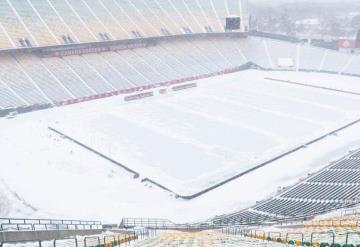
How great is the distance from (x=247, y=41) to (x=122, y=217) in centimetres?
A: 5446

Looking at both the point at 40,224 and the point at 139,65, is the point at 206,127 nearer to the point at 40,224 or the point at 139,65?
the point at 139,65

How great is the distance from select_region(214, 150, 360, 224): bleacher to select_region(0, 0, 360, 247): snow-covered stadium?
0.10m

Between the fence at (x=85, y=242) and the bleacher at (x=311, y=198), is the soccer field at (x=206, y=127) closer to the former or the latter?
the bleacher at (x=311, y=198)

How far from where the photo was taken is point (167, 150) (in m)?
33.2

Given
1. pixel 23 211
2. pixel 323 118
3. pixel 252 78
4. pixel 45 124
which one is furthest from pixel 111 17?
pixel 23 211

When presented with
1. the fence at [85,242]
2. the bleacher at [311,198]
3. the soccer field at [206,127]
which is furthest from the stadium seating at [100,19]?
the fence at [85,242]

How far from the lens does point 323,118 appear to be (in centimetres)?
4169

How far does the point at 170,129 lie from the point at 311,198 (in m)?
16.5

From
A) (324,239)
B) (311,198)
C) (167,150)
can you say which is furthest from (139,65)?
(324,239)

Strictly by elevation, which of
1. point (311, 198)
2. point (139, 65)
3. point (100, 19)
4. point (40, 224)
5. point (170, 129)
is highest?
point (100, 19)

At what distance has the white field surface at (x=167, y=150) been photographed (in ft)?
81.6

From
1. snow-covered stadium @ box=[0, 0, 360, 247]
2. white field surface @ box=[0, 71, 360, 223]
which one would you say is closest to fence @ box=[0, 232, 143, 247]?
snow-covered stadium @ box=[0, 0, 360, 247]

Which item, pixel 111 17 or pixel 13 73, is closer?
pixel 13 73

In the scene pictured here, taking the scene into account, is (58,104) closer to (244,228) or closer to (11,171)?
(11,171)
